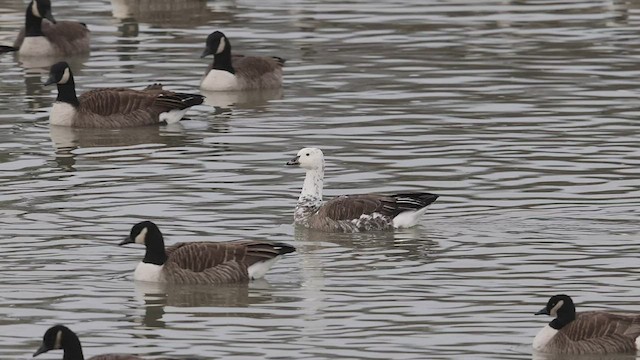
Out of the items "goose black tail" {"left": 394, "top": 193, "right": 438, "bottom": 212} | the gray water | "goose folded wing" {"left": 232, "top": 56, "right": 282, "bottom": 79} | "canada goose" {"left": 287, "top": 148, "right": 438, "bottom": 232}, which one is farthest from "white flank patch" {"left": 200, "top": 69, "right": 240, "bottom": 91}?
"goose black tail" {"left": 394, "top": 193, "right": 438, "bottom": 212}

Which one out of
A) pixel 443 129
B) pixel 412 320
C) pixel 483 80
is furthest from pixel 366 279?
pixel 483 80

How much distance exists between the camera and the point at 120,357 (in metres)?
16.0

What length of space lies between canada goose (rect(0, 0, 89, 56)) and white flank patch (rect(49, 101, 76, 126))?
24.5 ft

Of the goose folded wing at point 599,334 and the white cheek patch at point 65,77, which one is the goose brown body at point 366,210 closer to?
the goose folded wing at point 599,334

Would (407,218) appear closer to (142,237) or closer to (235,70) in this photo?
(142,237)

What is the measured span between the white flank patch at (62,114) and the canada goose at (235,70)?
3867mm

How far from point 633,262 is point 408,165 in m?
6.73

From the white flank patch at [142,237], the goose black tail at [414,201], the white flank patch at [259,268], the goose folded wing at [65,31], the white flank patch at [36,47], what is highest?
the white flank patch at [142,237]

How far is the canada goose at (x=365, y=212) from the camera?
76.3ft

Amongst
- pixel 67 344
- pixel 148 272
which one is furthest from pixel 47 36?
→ pixel 67 344

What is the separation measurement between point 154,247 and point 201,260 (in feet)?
1.90

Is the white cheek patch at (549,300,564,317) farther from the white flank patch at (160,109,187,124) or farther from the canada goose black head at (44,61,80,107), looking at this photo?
the canada goose black head at (44,61,80,107)

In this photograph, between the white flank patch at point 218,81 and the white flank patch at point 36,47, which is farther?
the white flank patch at point 36,47

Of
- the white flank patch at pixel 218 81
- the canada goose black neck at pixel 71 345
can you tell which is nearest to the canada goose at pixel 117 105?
the white flank patch at pixel 218 81
